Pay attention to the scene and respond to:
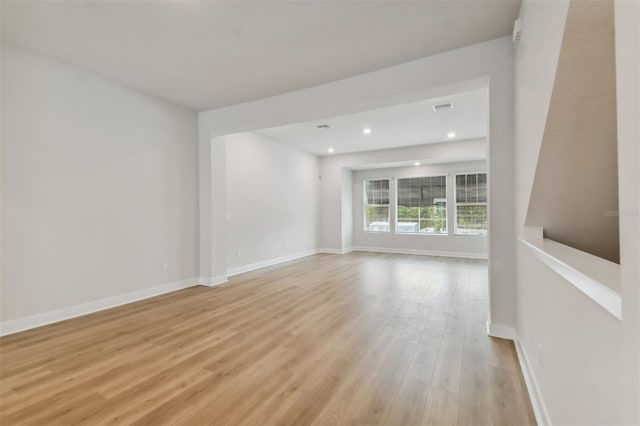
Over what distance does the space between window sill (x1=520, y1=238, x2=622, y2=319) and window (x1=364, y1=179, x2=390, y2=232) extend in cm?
722

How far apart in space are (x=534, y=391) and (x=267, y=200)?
18.2 feet

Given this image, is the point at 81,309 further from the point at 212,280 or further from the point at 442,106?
the point at 442,106

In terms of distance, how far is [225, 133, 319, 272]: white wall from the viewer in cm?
559

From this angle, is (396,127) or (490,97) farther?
(396,127)

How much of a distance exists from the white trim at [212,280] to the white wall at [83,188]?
0.25m

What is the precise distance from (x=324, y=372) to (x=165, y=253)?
3.32 metres

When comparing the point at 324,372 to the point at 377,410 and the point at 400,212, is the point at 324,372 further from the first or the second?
the point at 400,212

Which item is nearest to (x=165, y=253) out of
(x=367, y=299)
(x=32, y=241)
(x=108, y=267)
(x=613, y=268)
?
(x=108, y=267)

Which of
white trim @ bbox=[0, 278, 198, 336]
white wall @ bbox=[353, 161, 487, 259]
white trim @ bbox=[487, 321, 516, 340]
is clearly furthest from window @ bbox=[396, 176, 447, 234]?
white trim @ bbox=[0, 278, 198, 336]

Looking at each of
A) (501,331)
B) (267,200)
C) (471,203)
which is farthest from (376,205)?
(501,331)

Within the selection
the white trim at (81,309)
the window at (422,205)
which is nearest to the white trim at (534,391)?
the white trim at (81,309)

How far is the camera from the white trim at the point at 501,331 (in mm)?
2648

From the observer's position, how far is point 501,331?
2693 millimetres

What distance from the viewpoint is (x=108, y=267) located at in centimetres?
361
